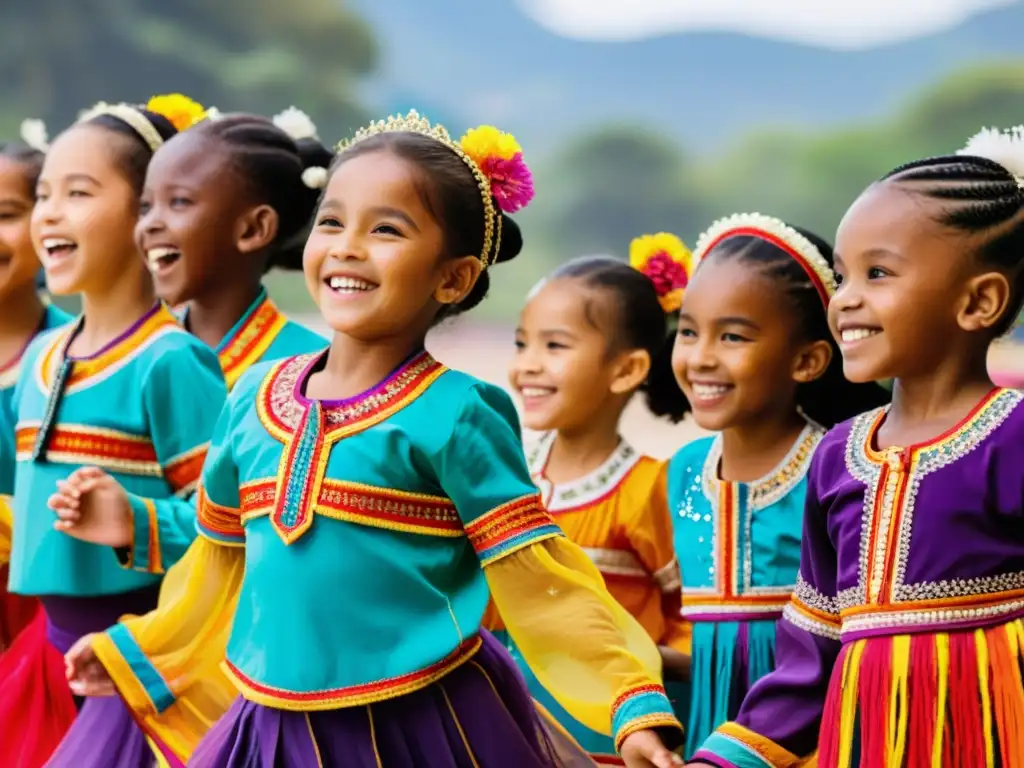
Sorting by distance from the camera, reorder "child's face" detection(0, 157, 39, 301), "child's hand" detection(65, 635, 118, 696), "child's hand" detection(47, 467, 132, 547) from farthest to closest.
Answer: "child's face" detection(0, 157, 39, 301), "child's hand" detection(47, 467, 132, 547), "child's hand" detection(65, 635, 118, 696)

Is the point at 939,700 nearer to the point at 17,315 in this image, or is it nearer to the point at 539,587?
the point at 539,587

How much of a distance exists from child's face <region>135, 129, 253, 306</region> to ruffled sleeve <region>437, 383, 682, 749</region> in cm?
102

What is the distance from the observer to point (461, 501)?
214 centimetres

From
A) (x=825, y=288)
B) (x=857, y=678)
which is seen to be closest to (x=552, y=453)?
(x=825, y=288)

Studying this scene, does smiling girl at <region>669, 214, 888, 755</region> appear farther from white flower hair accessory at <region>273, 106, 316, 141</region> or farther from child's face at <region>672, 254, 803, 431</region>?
white flower hair accessory at <region>273, 106, 316, 141</region>

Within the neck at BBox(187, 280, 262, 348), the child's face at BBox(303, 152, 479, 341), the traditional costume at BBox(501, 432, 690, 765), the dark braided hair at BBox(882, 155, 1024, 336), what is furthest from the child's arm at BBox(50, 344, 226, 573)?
the dark braided hair at BBox(882, 155, 1024, 336)

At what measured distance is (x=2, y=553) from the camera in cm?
327

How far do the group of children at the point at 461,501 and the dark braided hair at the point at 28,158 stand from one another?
0.48 metres

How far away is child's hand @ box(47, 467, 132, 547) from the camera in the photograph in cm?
249

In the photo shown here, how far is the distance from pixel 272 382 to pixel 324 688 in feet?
1.58

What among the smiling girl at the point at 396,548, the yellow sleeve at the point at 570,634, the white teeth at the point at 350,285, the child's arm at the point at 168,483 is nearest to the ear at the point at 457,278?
the smiling girl at the point at 396,548

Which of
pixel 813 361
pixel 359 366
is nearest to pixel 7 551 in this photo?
pixel 359 366

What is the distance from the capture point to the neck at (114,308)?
2.89 m

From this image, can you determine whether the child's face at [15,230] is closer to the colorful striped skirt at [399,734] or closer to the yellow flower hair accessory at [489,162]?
the yellow flower hair accessory at [489,162]
